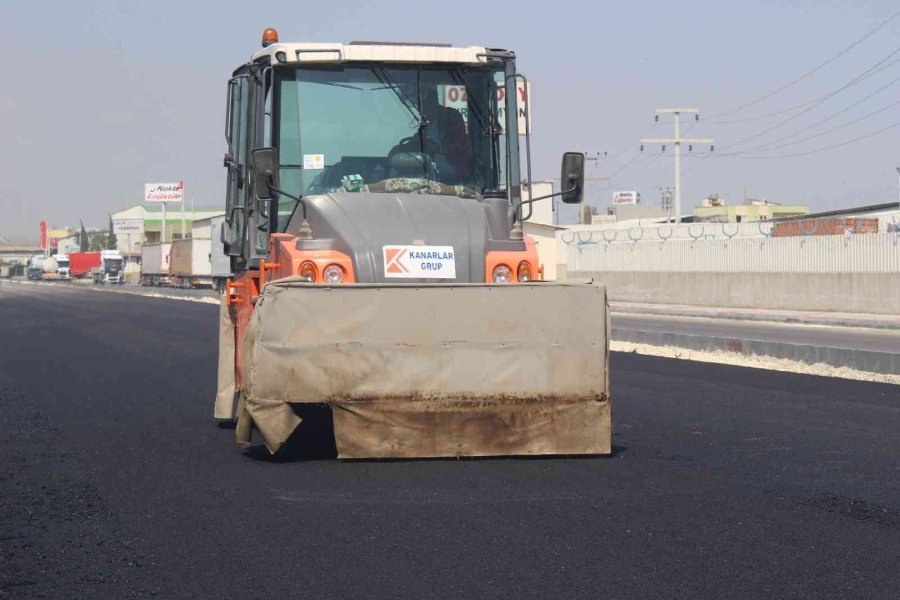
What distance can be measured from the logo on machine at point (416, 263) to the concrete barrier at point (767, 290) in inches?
901

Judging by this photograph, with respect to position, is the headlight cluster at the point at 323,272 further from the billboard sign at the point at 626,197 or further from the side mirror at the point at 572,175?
the billboard sign at the point at 626,197

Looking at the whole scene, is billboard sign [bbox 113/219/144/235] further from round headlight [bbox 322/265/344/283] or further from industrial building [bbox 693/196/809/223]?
round headlight [bbox 322/265/344/283]

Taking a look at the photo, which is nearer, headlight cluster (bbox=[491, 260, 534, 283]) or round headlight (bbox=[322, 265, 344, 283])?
round headlight (bbox=[322, 265, 344, 283])

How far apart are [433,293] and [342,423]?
103 centimetres

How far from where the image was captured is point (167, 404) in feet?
41.7

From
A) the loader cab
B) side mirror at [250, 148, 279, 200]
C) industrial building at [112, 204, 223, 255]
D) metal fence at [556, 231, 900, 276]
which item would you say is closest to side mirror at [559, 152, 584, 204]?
the loader cab

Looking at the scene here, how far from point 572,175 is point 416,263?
1.38m

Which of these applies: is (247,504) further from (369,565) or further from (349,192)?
(349,192)

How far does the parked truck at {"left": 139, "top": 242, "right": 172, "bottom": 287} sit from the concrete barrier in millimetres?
50911

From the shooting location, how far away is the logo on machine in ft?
28.5

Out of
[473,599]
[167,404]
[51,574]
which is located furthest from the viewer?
[167,404]

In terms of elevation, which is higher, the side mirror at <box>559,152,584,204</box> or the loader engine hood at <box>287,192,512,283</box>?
the side mirror at <box>559,152,584,204</box>

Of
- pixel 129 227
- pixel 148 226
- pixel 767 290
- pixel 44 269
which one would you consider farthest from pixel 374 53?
pixel 148 226

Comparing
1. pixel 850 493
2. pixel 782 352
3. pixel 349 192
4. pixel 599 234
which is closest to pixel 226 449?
pixel 349 192
